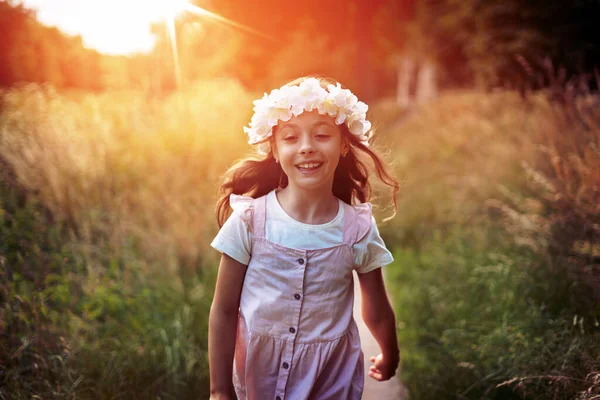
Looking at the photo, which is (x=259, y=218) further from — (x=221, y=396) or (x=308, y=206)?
(x=221, y=396)

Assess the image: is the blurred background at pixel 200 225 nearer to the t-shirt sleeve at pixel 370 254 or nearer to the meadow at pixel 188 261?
the meadow at pixel 188 261

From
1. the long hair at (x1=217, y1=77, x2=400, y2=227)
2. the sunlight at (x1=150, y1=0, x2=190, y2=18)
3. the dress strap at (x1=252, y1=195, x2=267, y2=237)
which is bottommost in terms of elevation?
the dress strap at (x1=252, y1=195, x2=267, y2=237)

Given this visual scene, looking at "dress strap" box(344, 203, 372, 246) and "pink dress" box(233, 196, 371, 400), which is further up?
"dress strap" box(344, 203, 372, 246)

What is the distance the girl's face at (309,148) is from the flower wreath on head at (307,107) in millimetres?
35

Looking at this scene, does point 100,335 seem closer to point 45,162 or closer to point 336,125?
point 45,162

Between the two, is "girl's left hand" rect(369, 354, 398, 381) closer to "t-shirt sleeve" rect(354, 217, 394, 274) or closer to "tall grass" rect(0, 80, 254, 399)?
"t-shirt sleeve" rect(354, 217, 394, 274)

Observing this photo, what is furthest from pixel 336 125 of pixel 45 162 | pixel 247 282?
pixel 45 162

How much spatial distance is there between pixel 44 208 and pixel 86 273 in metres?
0.81

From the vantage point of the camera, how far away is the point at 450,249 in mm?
5453

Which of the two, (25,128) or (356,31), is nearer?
(25,128)

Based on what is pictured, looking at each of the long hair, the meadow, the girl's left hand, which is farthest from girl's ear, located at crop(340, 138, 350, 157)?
the girl's left hand

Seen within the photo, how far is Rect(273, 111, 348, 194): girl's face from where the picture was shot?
197 cm

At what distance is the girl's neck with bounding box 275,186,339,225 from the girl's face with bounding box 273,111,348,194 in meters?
0.07

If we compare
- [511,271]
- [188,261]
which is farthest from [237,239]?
[511,271]
